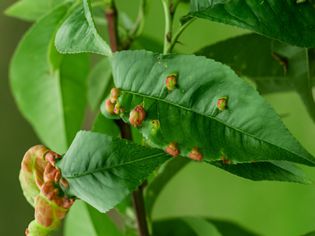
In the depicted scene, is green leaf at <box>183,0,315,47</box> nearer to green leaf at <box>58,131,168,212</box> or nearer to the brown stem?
green leaf at <box>58,131,168,212</box>

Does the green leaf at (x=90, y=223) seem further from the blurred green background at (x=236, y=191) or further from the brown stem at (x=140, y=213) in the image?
the blurred green background at (x=236, y=191)

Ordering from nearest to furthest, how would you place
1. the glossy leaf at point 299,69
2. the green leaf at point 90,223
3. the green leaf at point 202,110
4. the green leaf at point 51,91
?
1. the green leaf at point 202,110
2. the glossy leaf at point 299,69
3. the green leaf at point 90,223
4. the green leaf at point 51,91

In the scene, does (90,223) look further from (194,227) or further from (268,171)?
(268,171)

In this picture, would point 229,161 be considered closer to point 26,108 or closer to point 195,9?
point 195,9

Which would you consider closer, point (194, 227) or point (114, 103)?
point (114, 103)

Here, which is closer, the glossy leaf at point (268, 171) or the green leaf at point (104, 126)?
the glossy leaf at point (268, 171)

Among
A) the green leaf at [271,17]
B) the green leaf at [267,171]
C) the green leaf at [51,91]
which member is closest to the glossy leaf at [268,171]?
the green leaf at [267,171]

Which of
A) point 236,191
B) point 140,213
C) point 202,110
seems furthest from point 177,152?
point 236,191
